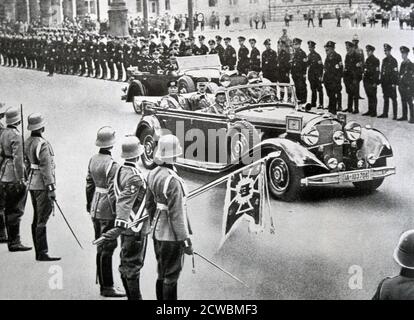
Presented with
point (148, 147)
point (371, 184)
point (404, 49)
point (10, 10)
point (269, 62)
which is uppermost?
point (10, 10)

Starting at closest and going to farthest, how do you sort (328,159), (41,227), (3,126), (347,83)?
1. (41,227)
2. (3,126)
3. (328,159)
4. (347,83)

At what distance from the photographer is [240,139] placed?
21.9 ft

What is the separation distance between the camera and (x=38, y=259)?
5430mm

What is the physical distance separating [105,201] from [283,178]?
2.23 metres

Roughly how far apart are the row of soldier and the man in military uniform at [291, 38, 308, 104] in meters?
4.43

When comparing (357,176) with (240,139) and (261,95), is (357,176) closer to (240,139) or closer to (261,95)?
(240,139)

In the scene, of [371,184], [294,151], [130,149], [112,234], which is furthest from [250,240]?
[371,184]

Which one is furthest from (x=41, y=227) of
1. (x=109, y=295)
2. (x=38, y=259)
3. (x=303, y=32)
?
(x=303, y=32)

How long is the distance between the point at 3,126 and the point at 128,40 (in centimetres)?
678

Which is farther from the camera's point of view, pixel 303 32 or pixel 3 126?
pixel 303 32

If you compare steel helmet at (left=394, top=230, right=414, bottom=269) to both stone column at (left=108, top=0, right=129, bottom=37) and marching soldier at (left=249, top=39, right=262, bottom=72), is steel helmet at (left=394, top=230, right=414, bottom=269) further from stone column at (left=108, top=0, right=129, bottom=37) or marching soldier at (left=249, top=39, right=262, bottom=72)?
stone column at (left=108, top=0, right=129, bottom=37)

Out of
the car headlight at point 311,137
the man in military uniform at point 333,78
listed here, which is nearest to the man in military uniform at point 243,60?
the man in military uniform at point 333,78

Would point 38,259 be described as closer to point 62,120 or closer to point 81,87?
point 62,120

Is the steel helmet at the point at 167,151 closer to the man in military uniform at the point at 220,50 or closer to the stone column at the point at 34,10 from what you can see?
the stone column at the point at 34,10
